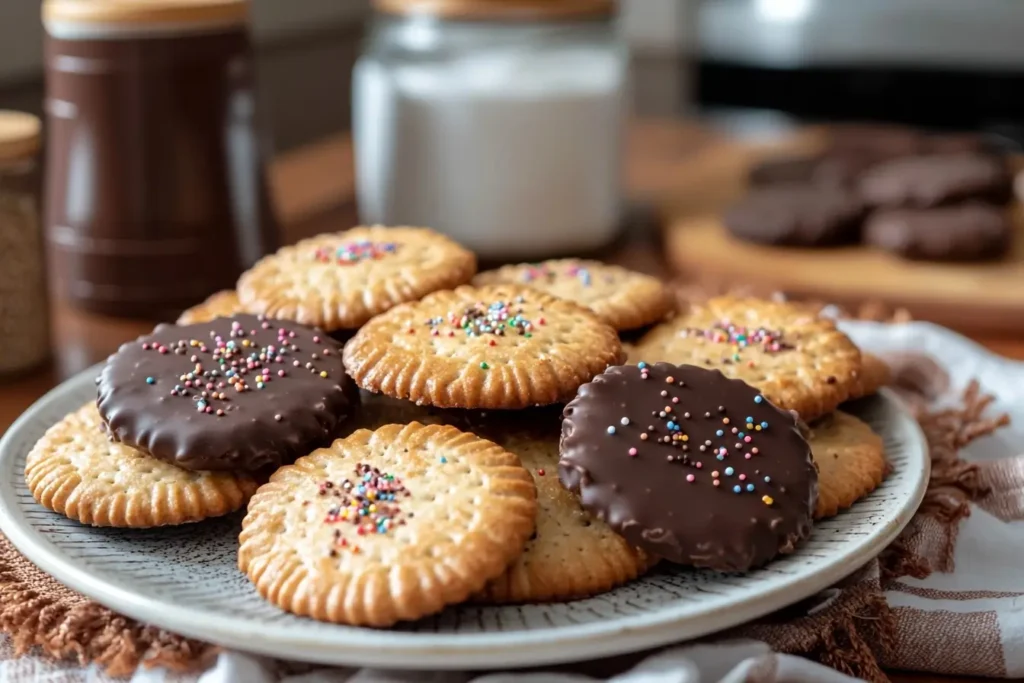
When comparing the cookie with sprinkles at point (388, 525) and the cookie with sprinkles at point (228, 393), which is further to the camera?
the cookie with sprinkles at point (228, 393)

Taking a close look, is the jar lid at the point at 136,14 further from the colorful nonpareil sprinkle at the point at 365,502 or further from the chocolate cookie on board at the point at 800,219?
the chocolate cookie on board at the point at 800,219

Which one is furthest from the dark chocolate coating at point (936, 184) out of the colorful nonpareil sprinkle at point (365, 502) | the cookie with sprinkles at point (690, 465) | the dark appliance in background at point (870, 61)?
the colorful nonpareil sprinkle at point (365, 502)

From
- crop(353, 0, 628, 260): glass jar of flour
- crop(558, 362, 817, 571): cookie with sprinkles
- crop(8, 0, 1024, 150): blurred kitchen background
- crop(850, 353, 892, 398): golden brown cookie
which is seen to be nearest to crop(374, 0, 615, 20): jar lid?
crop(353, 0, 628, 260): glass jar of flour

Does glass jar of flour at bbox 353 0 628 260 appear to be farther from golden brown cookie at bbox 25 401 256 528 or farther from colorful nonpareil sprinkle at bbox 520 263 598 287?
golden brown cookie at bbox 25 401 256 528

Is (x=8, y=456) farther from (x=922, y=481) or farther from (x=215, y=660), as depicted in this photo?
(x=922, y=481)

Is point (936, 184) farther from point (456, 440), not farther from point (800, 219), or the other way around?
point (456, 440)

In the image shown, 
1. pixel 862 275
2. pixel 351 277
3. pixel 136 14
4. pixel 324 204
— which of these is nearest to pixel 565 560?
pixel 351 277

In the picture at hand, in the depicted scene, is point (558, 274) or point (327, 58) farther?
point (327, 58)

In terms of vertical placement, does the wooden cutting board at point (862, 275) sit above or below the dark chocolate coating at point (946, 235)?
below
